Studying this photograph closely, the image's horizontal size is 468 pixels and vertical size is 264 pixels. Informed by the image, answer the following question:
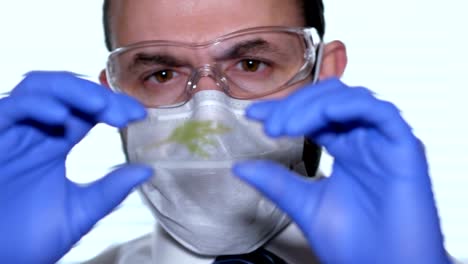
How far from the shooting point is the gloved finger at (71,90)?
4.25ft

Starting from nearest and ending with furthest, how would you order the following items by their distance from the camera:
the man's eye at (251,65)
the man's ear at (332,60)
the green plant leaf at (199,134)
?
1. the green plant leaf at (199,134)
2. the man's eye at (251,65)
3. the man's ear at (332,60)

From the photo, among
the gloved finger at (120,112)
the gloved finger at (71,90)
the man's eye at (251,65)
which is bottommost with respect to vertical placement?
the man's eye at (251,65)

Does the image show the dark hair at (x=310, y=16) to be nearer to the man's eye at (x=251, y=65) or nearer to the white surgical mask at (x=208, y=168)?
the man's eye at (x=251, y=65)

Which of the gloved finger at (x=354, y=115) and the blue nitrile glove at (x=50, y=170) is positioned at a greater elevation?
the gloved finger at (x=354, y=115)

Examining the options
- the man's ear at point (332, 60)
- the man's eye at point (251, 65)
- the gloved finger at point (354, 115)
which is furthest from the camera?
the man's ear at point (332, 60)

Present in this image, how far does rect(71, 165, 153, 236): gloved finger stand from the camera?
1313 mm

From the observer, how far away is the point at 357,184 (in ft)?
4.33

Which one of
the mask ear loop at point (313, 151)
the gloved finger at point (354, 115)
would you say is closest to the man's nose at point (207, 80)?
the mask ear loop at point (313, 151)

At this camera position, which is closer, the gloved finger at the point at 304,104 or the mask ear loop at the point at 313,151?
the gloved finger at the point at 304,104

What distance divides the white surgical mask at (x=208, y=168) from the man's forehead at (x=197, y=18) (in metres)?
0.17

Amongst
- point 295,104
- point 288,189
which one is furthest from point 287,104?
point 288,189

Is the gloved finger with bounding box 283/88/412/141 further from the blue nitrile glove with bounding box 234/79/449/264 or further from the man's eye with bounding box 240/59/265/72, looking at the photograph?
the man's eye with bounding box 240/59/265/72

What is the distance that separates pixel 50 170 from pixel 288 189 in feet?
1.39

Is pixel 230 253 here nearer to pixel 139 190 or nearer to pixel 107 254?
pixel 139 190
